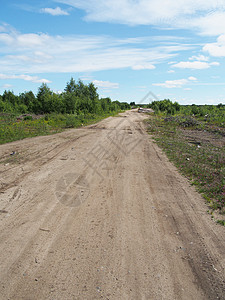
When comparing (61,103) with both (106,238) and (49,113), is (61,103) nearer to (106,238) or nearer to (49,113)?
(49,113)

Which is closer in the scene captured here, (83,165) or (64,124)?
(83,165)

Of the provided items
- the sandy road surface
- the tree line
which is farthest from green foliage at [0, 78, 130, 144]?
the sandy road surface

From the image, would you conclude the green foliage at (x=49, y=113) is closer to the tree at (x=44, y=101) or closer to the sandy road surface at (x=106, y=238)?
the tree at (x=44, y=101)

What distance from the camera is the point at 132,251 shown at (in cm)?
337

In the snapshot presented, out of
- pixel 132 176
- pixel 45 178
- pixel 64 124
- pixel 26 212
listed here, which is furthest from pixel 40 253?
pixel 64 124

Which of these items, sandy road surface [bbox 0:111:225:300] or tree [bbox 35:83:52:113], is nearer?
sandy road surface [bbox 0:111:225:300]

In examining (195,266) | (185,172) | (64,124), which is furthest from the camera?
(64,124)

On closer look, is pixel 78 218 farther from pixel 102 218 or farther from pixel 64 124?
pixel 64 124

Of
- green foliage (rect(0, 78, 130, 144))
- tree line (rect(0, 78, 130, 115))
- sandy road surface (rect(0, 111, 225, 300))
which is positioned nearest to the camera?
sandy road surface (rect(0, 111, 225, 300))

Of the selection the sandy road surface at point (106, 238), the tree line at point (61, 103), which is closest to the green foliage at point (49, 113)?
the tree line at point (61, 103)

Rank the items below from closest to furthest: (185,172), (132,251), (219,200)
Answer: (132,251) → (219,200) → (185,172)

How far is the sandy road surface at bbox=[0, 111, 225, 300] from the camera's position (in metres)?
2.73

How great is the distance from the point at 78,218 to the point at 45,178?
255cm

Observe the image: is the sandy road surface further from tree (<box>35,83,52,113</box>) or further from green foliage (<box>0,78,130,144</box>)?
tree (<box>35,83,52,113</box>)
